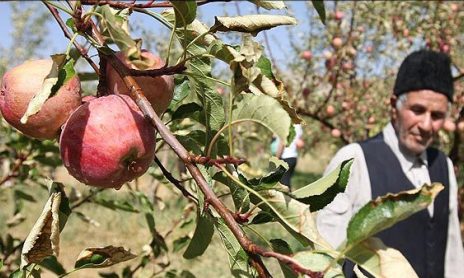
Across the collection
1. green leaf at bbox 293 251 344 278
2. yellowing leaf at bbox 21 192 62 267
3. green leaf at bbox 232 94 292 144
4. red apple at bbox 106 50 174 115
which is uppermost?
green leaf at bbox 232 94 292 144

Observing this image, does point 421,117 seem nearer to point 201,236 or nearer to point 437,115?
point 437,115

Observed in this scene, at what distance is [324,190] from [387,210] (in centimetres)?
16

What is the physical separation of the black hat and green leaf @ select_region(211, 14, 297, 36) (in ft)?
5.71

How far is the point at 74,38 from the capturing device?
77 cm

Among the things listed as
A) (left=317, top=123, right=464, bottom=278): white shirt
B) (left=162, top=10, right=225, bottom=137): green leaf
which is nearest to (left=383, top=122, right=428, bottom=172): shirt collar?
(left=317, top=123, right=464, bottom=278): white shirt

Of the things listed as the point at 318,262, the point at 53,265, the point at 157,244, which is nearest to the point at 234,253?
the point at 318,262

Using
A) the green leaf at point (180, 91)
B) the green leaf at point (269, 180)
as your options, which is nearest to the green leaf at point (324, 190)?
the green leaf at point (269, 180)

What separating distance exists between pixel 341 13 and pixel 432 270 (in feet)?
9.07

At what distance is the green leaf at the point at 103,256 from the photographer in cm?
92

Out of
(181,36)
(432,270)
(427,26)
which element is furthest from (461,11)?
(181,36)

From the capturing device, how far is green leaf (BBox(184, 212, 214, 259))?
92 cm

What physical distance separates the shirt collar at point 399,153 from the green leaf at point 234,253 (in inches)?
68.0

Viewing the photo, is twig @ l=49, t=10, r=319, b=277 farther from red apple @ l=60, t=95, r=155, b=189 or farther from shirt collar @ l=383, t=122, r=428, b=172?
shirt collar @ l=383, t=122, r=428, b=172

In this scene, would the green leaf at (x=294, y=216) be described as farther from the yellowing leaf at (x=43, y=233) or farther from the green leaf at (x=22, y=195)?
the green leaf at (x=22, y=195)
